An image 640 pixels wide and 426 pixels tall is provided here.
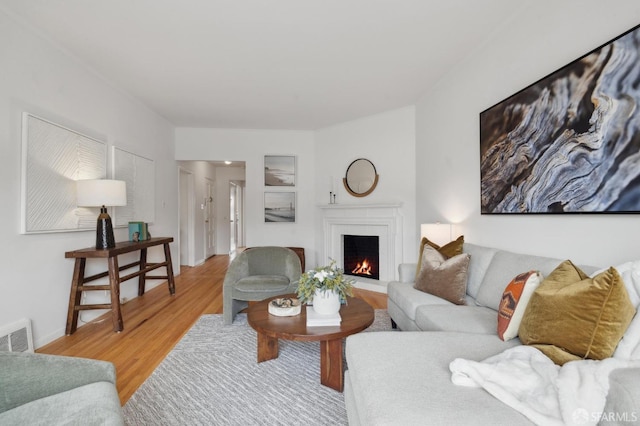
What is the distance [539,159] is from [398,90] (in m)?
2.03

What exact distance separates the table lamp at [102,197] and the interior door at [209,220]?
13.5 ft

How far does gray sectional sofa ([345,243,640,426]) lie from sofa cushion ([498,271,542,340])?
5 centimetres

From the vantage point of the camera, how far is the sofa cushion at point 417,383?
3.04 feet

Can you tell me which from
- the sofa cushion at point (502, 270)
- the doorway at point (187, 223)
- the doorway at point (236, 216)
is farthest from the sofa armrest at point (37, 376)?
the doorway at point (236, 216)

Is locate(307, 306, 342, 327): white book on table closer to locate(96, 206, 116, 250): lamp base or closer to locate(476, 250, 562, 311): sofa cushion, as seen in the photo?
locate(476, 250, 562, 311): sofa cushion

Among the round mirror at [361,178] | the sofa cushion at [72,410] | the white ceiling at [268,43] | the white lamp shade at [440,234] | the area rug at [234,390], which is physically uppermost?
the white ceiling at [268,43]

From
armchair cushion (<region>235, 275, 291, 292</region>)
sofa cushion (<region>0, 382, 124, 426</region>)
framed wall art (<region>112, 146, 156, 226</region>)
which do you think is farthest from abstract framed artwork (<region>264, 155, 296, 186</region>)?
sofa cushion (<region>0, 382, 124, 426</region>)

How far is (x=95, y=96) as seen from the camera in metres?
3.14

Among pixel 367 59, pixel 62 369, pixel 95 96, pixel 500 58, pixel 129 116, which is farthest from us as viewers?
pixel 129 116

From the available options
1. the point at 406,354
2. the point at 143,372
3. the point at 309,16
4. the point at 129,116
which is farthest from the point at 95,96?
the point at 406,354

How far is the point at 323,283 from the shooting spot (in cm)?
205

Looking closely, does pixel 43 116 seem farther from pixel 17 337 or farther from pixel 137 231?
pixel 17 337

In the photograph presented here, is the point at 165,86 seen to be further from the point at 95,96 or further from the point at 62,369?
the point at 62,369

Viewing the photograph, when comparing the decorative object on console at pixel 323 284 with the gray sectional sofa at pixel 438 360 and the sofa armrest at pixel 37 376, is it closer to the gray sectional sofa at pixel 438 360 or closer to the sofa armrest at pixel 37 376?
the gray sectional sofa at pixel 438 360
